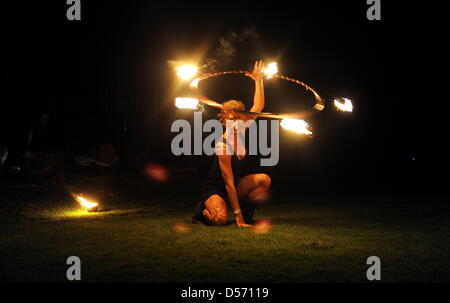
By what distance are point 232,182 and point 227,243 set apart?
1548mm

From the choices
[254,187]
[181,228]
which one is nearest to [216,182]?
[254,187]

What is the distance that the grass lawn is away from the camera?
Result: 18.5 ft

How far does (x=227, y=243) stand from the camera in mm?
7195

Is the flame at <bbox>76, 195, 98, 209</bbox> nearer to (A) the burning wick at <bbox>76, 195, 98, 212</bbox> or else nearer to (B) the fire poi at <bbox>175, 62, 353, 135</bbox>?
(A) the burning wick at <bbox>76, 195, 98, 212</bbox>

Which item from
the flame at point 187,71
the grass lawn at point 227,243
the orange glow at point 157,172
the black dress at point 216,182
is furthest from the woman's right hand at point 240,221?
the orange glow at point 157,172

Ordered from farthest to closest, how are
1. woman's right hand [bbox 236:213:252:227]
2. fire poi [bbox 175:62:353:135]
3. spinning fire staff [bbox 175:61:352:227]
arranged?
woman's right hand [bbox 236:213:252:227], spinning fire staff [bbox 175:61:352:227], fire poi [bbox 175:62:353:135]

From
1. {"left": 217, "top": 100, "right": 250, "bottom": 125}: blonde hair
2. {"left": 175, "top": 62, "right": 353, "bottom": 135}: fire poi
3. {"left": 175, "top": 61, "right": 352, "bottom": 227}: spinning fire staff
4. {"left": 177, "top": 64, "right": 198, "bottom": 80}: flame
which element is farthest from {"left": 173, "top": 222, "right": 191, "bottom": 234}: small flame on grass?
{"left": 177, "top": 64, "right": 198, "bottom": 80}: flame

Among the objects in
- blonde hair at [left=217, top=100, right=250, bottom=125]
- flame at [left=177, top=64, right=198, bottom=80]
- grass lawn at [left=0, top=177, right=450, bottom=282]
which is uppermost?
flame at [left=177, top=64, right=198, bottom=80]

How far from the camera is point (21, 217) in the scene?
Result: 32.2ft

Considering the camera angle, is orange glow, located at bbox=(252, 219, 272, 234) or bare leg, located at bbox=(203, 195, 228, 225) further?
bare leg, located at bbox=(203, 195, 228, 225)

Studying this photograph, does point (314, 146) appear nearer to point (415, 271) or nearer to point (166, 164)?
point (166, 164)

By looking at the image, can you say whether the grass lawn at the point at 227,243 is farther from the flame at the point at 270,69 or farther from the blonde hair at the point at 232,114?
the flame at the point at 270,69

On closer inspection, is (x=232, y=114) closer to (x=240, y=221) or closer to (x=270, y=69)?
(x=270, y=69)

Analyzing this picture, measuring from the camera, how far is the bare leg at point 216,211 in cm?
862
